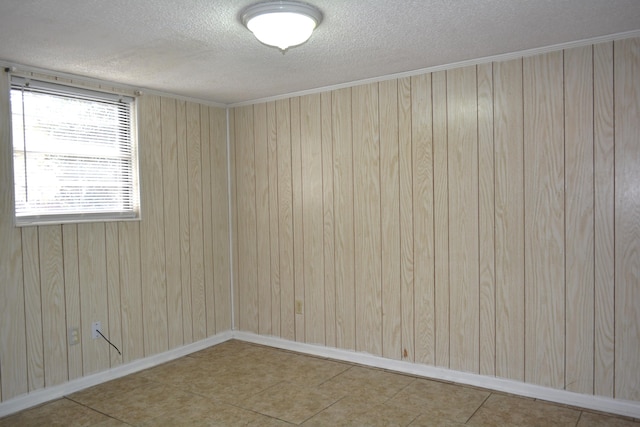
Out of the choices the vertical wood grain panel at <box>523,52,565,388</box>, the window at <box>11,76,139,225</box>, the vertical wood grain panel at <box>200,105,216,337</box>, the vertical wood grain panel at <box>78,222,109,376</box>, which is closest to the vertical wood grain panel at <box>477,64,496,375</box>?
the vertical wood grain panel at <box>523,52,565,388</box>

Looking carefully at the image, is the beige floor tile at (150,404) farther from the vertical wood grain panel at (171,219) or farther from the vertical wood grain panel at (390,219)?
the vertical wood grain panel at (390,219)

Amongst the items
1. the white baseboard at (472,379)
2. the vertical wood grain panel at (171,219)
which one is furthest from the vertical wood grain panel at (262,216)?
the vertical wood grain panel at (171,219)

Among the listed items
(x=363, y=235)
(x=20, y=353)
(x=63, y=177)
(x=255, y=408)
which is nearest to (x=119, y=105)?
(x=63, y=177)

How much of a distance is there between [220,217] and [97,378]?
67.6 inches

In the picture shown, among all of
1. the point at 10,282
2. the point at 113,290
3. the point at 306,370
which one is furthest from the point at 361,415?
the point at 10,282

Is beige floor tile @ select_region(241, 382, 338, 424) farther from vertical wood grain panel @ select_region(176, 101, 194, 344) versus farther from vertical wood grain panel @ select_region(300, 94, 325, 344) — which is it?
vertical wood grain panel @ select_region(176, 101, 194, 344)

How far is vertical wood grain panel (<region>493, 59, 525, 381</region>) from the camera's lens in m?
3.07

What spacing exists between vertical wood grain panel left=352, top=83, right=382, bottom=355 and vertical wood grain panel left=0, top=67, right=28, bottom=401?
2395 mm

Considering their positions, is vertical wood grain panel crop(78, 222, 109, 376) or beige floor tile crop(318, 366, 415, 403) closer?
beige floor tile crop(318, 366, 415, 403)

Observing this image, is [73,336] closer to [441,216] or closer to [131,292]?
[131,292]

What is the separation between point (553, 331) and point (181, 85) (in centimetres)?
324

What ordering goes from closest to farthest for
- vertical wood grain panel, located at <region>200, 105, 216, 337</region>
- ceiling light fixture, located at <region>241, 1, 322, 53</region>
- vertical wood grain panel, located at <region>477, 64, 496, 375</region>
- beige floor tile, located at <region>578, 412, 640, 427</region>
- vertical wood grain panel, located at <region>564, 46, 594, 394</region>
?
ceiling light fixture, located at <region>241, 1, 322, 53</region>, beige floor tile, located at <region>578, 412, 640, 427</region>, vertical wood grain panel, located at <region>564, 46, 594, 394</region>, vertical wood grain panel, located at <region>477, 64, 496, 375</region>, vertical wood grain panel, located at <region>200, 105, 216, 337</region>

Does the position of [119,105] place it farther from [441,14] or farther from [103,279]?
[441,14]

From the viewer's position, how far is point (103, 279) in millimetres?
3514
